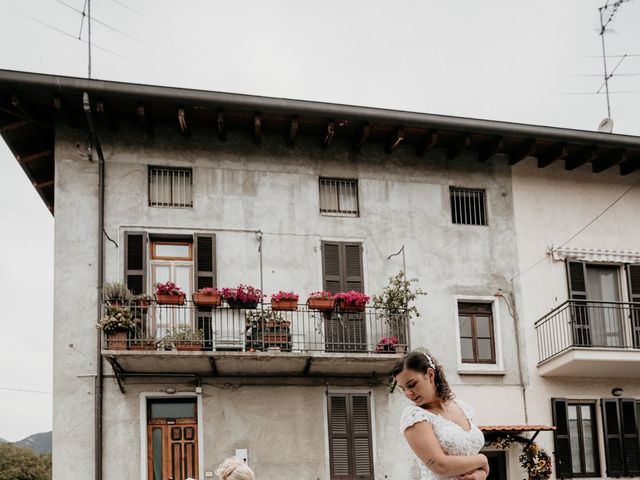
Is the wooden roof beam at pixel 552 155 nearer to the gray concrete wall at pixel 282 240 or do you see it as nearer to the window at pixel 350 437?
the gray concrete wall at pixel 282 240

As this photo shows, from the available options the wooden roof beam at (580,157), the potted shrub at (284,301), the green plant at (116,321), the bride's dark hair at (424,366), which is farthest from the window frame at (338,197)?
the bride's dark hair at (424,366)

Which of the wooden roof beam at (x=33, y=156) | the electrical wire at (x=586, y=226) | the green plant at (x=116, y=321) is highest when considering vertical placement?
the wooden roof beam at (x=33, y=156)

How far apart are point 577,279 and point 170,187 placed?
8.88 metres

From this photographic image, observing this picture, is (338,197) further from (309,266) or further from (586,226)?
(586,226)

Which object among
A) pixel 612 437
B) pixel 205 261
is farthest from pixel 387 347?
pixel 612 437

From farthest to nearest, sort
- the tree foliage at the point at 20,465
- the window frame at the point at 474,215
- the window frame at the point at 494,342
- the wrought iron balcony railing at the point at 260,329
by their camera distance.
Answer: the tree foliage at the point at 20,465 < the window frame at the point at 474,215 < the window frame at the point at 494,342 < the wrought iron balcony railing at the point at 260,329

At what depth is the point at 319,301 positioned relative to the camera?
1762 centimetres

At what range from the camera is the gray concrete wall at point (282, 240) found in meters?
17.2

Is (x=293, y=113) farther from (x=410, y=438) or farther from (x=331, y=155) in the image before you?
(x=410, y=438)

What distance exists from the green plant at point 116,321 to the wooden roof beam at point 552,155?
9.70 m

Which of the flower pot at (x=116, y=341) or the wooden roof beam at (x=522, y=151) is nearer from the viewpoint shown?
the flower pot at (x=116, y=341)

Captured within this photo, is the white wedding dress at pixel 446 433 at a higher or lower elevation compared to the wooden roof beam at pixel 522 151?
lower

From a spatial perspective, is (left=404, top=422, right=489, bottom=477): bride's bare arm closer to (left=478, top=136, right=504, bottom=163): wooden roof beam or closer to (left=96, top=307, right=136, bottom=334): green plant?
(left=96, top=307, right=136, bottom=334): green plant

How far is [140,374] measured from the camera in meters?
17.1
